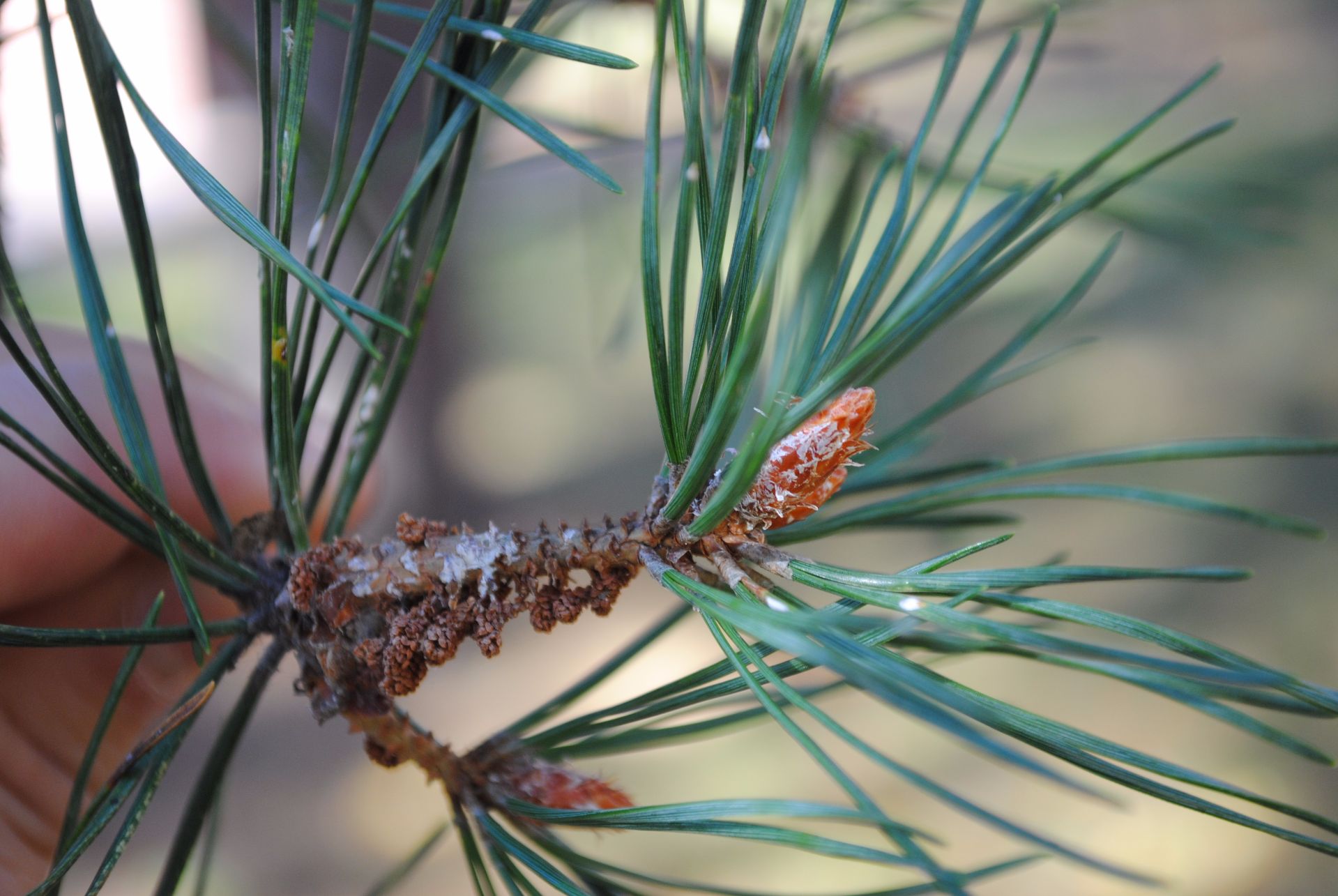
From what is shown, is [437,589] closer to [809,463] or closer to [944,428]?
[809,463]

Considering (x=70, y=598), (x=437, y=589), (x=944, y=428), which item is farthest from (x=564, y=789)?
(x=944, y=428)

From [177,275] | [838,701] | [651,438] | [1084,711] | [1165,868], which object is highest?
[177,275]

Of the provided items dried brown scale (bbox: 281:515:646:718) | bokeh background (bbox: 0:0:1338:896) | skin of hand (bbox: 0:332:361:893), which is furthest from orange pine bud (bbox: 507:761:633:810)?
bokeh background (bbox: 0:0:1338:896)

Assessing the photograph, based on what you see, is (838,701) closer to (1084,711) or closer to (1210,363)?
(1084,711)

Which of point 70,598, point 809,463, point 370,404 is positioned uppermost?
point 70,598

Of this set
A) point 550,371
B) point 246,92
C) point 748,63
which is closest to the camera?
point 748,63

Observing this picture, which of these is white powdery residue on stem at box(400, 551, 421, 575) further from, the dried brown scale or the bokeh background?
the bokeh background

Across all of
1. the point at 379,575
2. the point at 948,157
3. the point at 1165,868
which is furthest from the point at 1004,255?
the point at 1165,868

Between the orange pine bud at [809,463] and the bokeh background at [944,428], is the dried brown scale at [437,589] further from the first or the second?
the bokeh background at [944,428]
